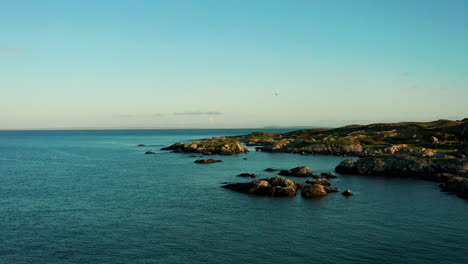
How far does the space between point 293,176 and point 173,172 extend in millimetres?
30253

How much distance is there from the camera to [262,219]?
45875mm

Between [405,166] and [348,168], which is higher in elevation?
[405,166]

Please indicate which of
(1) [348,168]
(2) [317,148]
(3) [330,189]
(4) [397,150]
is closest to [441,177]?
(1) [348,168]

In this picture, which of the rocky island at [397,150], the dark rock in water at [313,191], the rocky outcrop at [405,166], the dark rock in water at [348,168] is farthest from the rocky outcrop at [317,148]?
the dark rock in water at [313,191]

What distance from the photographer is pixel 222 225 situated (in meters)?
43.4

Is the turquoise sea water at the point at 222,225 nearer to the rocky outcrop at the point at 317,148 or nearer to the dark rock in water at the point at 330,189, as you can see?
the dark rock in water at the point at 330,189

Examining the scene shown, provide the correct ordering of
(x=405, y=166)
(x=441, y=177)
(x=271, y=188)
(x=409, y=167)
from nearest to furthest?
1. (x=271, y=188)
2. (x=441, y=177)
3. (x=409, y=167)
4. (x=405, y=166)

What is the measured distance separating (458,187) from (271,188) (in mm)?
31507

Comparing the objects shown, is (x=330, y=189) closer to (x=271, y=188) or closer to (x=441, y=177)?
(x=271, y=188)

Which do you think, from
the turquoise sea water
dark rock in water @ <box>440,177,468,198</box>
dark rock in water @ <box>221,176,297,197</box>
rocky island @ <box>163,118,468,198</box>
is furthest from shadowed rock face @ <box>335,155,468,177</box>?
dark rock in water @ <box>221,176,297,197</box>

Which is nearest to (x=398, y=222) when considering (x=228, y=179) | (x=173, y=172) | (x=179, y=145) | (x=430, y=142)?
(x=228, y=179)

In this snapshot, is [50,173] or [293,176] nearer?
[293,176]

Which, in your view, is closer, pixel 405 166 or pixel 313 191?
pixel 313 191

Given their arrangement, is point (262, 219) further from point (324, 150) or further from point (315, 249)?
point (324, 150)
